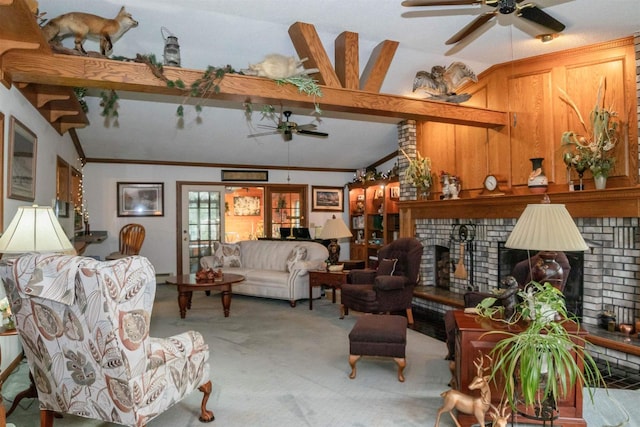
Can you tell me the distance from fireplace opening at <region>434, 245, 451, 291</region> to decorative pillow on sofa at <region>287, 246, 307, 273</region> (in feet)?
6.69

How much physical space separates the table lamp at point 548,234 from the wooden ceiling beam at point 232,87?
2262 millimetres

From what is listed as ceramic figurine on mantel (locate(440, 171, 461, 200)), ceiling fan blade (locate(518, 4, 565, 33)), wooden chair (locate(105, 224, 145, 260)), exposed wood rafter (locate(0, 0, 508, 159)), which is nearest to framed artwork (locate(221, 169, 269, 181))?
wooden chair (locate(105, 224, 145, 260))

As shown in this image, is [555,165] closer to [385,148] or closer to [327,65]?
[327,65]

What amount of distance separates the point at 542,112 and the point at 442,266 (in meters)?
2.65

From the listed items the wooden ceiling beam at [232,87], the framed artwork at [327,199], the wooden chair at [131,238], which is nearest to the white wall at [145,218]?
the wooden chair at [131,238]

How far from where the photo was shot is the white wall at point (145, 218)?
26.6 ft

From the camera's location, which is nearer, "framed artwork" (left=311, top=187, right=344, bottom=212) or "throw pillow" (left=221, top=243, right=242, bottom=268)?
"throw pillow" (left=221, top=243, right=242, bottom=268)

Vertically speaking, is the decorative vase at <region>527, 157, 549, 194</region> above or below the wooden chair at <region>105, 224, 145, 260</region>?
above

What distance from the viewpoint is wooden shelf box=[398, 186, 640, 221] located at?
12.2 feet

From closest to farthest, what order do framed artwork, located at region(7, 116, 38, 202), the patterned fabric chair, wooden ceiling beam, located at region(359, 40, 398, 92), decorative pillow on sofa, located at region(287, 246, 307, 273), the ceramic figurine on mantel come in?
the patterned fabric chair → framed artwork, located at region(7, 116, 38, 202) → wooden ceiling beam, located at region(359, 40, 398, 92) → the ceramic figurine on mantel → decorative pillow on sofa, located at region(287, 246, 307, 273)

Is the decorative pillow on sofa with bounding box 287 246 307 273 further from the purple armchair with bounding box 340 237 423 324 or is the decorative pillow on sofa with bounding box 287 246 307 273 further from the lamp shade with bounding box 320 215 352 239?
the purple armchair with bounding box 340 237 423 324

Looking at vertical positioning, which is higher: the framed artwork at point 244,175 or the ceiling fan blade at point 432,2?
the ceiling fan blade at point 432,2

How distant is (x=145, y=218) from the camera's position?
8391 mm

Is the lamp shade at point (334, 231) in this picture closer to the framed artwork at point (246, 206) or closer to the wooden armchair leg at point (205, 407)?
the wooden armchair leg at point (205, 407)
